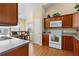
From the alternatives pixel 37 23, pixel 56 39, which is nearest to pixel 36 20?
pixel 37 23

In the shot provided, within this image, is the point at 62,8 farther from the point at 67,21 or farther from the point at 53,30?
the point at 53,30

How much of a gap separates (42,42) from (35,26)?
1183mm

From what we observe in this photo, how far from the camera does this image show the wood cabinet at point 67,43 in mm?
4973

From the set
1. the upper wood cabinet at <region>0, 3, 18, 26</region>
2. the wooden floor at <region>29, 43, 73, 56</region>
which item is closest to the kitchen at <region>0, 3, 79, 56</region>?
the wooden floor at <region>29, 43, 73, 56</region>

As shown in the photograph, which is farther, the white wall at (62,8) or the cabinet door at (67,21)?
the white wall at (62,8)

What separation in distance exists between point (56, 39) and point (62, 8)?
5.80 ft

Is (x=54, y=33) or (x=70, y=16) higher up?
(x=70, y=16)

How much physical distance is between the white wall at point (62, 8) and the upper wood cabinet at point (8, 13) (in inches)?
172

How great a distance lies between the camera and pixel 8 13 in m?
1.56

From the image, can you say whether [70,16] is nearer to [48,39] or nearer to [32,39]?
[48,39]

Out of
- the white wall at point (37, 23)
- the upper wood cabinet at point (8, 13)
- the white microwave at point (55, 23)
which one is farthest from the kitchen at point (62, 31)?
the upper wood cabinet at point (8, 13)

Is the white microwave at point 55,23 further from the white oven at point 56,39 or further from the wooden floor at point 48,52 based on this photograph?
the wooden floor at point 48,52

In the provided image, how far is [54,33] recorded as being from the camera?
18.4 feet

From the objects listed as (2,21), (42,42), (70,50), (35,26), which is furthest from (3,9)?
(35,26)
